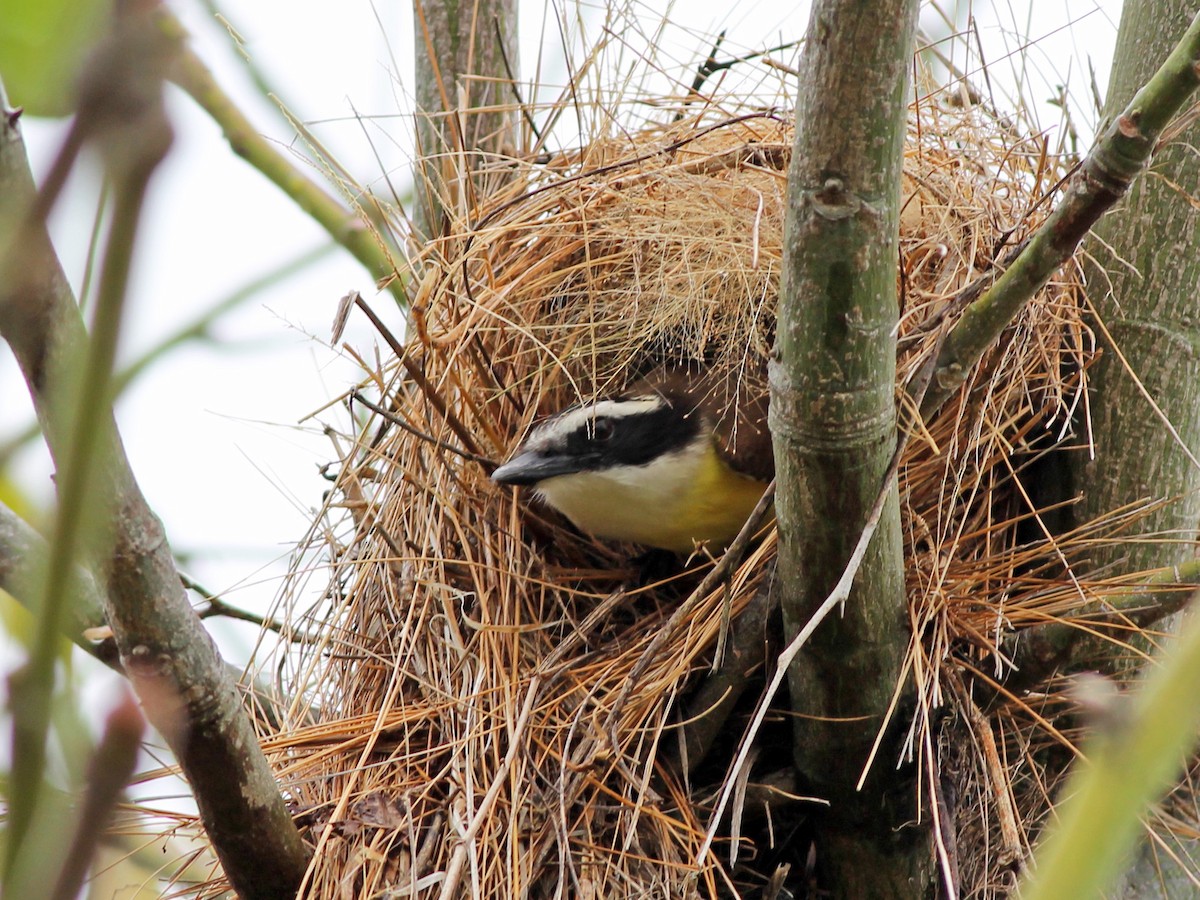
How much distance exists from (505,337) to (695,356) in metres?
0.39

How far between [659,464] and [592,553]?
336mm

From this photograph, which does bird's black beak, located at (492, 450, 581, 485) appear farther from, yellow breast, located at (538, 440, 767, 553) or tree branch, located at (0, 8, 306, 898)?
tree branch, located at (0, 8, 306, 898)

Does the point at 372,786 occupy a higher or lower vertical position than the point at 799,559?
lower

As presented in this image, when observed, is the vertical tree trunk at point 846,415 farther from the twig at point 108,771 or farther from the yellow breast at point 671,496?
the twig at point 108,771

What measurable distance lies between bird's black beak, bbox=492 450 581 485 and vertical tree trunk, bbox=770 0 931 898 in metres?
0.61

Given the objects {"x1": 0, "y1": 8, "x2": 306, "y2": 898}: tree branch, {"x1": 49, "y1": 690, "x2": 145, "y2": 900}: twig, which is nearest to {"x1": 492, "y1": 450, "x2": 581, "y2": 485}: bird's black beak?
{"x1": 0, "y1": 8, "x2": 306, "y2": 898}: tree branch

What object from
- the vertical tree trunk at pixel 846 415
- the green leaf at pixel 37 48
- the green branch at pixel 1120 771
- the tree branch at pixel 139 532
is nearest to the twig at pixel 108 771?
the tree branch at pixel 139 532

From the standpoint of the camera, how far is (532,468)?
2.35 meters

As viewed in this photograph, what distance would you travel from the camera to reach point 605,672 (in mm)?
2219

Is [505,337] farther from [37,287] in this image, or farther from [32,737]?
[32,737]

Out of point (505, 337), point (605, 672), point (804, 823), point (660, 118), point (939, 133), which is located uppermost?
point (660, 118)

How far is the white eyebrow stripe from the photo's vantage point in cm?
243

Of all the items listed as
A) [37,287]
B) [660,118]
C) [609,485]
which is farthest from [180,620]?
[660,118]

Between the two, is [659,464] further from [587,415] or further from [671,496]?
[587,415]
